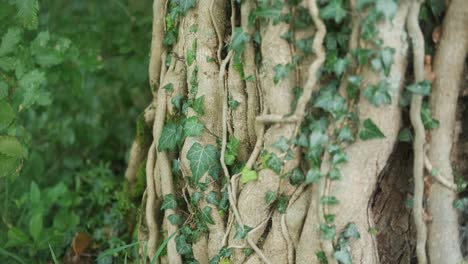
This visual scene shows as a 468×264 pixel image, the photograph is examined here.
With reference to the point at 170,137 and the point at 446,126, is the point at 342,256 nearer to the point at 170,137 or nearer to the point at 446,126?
the point at 446,126

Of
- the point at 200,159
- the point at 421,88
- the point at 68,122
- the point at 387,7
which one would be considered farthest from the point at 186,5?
the point at 68,122

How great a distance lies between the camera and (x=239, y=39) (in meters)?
1.90

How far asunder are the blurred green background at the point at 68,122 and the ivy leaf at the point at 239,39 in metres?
0.83

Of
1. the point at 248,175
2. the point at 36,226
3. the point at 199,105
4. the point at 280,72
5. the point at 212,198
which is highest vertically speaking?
the point at 280,72

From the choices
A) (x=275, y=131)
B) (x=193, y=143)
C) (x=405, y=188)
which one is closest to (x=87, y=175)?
(x=193, y=143)

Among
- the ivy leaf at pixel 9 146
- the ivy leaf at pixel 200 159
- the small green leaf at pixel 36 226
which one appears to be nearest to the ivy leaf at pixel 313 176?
the ivy leaf at pixel 200 159

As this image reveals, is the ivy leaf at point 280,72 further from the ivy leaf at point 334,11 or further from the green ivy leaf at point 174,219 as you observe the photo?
the green ivy leaf at point 174,219

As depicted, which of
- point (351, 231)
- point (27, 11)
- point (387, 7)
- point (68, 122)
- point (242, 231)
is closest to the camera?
point (387, 7)

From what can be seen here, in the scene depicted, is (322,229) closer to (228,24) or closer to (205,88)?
(205,88)

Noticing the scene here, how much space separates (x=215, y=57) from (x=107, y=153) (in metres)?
1.74

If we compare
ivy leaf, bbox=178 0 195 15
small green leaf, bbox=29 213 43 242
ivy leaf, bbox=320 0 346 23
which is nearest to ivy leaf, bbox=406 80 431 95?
ivy leaf, bbox=320 0 346 23

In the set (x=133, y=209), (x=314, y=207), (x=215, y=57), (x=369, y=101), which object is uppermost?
(x=215, y=57)

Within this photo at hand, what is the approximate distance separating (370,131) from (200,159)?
610mm

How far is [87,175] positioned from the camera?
3.34m
